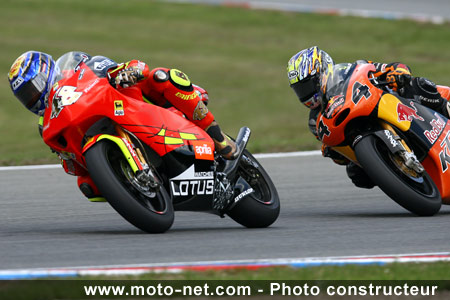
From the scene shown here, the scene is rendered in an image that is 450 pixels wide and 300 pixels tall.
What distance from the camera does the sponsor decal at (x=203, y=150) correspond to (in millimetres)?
6371

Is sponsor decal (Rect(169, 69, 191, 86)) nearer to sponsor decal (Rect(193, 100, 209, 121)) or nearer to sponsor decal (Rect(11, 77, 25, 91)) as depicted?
sponsor decal (Rect(193, 100, 209, 121))

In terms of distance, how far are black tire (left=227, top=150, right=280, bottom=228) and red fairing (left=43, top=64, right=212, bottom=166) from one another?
69 centimetres

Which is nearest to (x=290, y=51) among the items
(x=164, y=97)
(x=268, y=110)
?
(x=268, y=110)

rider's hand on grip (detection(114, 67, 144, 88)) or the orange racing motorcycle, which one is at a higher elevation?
rider's hand on grip (detection(114, 67, 144, 88))

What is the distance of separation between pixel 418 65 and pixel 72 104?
12706mm

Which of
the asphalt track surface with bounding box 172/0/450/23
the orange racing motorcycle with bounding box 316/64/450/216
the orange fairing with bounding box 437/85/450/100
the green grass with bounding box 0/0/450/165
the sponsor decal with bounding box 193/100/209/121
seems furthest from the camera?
the asphalt track surface with bounding box 172/0/450/23

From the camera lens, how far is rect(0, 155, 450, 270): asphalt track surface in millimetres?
5511

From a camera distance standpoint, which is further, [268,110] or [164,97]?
[268,110]

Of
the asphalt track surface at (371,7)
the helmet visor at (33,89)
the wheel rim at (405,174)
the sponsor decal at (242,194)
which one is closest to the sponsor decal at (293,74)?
the wheel rim at (405,174)

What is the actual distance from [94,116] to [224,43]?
44.1 ft

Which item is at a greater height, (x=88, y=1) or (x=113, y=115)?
(x=113, y=115)

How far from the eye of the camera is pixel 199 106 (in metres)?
6.50

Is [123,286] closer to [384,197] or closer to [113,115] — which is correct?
[113,115]

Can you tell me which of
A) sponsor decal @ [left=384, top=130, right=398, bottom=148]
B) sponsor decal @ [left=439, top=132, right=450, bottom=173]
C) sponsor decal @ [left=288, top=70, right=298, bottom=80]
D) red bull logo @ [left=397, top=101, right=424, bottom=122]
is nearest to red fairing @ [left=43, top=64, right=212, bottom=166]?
sponsor decal @ [left=288, top=70, right=298, bottom=80]
